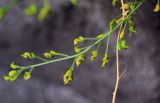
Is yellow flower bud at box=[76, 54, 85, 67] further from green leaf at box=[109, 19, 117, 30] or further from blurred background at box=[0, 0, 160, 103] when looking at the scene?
blurred background at box=[0, 0, 160, 103]

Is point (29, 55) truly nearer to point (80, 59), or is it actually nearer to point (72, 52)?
point (80, 59)

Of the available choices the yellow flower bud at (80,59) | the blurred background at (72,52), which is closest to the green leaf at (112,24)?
the yellow flower bud at (80,59)

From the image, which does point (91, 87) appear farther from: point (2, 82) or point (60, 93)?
point (2, 82)

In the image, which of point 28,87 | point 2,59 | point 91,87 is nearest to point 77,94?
point 91,87

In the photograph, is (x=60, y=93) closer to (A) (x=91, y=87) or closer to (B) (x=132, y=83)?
(A) (x=91, y=87)

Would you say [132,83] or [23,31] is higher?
[23,31]

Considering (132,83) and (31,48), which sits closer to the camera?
(132,83)

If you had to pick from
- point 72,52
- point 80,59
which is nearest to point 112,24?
point 80,59

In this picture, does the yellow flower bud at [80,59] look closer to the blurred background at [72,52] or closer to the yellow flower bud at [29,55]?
the yellow flower bud at [29,55]
